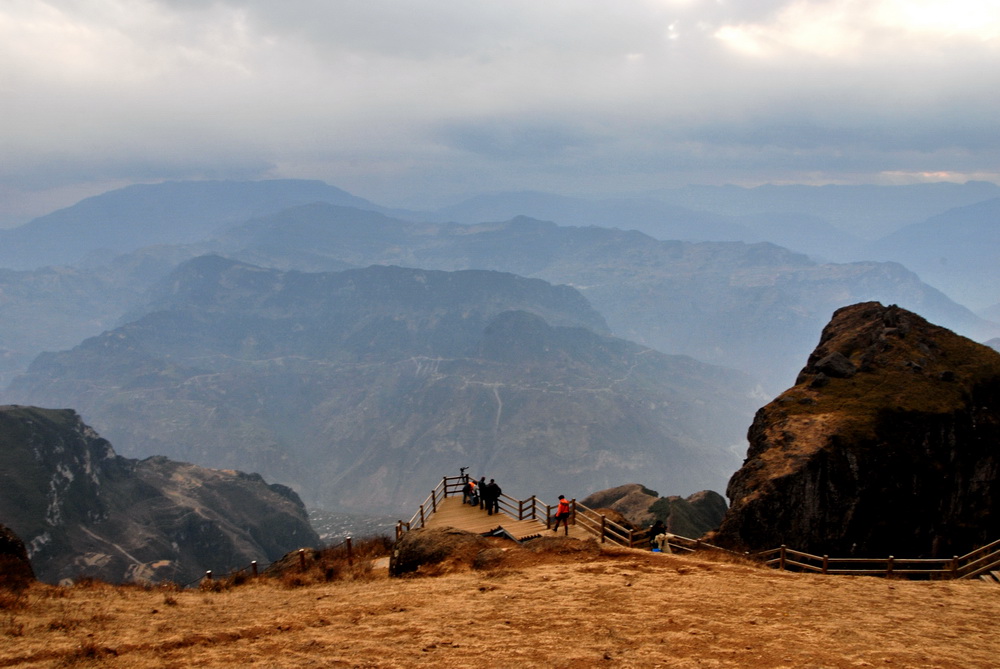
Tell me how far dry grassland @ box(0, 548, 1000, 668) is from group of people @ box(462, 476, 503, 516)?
9.90m

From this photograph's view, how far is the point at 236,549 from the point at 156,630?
5179 inches

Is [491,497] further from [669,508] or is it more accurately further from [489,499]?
[669,508]

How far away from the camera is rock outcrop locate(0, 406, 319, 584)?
113 meters

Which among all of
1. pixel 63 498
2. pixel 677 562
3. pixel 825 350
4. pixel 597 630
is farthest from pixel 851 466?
pixel 63 498

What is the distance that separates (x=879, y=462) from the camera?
39.6m

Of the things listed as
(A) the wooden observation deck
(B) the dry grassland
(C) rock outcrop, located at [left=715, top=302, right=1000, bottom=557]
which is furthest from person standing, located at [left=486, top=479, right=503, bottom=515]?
(C) rock outcrop, located at [left=715, top=302, right=1000, bottom=557]

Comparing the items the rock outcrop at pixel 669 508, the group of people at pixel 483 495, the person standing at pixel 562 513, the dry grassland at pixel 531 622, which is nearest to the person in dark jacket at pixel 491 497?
the group of people at pixel 483 495

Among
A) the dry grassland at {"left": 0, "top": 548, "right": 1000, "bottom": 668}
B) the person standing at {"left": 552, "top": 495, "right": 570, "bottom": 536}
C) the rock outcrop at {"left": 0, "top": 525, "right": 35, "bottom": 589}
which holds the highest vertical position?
the person standing at {"left": 552, "top": 495, "right": 570, "bottom": 536}

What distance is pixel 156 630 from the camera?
16828mm

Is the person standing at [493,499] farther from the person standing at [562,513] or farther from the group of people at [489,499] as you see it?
the person standing at [562,513]

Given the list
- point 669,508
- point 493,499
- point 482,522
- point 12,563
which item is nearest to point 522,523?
point 482,522

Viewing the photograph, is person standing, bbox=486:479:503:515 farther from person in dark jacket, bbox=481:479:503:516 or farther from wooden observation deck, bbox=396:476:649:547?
wooden observation deck, bbox=396:476:649:547

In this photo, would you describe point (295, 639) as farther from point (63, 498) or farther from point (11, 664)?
point (63, 498)

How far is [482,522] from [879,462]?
2450 cm
